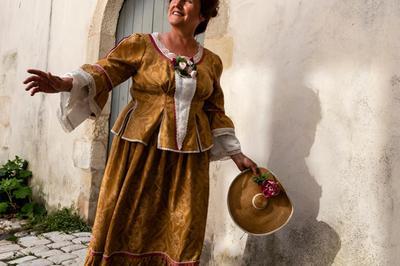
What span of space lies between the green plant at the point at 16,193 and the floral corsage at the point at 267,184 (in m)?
3.05

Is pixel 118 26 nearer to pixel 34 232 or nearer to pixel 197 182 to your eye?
pixel 34 232

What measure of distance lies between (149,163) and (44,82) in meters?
0.54

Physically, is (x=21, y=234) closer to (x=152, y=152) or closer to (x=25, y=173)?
(x=25, y=173)

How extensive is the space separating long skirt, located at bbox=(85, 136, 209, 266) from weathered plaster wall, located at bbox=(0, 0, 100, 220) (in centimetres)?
205

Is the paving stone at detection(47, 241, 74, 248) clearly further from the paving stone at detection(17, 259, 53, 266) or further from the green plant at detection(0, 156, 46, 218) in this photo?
the green plant at detection(0, 156, 46, 218)

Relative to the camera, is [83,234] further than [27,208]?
No

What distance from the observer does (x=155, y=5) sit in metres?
3.41

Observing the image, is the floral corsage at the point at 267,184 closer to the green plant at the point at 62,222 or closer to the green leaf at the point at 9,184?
the green plant at the point at 62,222

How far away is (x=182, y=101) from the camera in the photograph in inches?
68.6

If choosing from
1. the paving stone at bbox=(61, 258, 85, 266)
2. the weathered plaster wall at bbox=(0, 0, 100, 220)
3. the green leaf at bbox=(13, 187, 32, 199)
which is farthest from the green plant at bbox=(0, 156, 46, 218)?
the paving stone at bbox=(61, 258, 85, 266)

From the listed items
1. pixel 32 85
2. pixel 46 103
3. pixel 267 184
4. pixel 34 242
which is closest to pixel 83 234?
pixel 34 242

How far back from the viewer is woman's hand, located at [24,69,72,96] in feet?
4.84

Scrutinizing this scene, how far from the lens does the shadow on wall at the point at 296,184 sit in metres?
1.96

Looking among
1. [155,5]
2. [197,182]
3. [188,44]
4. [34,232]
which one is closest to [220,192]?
[197,182]
